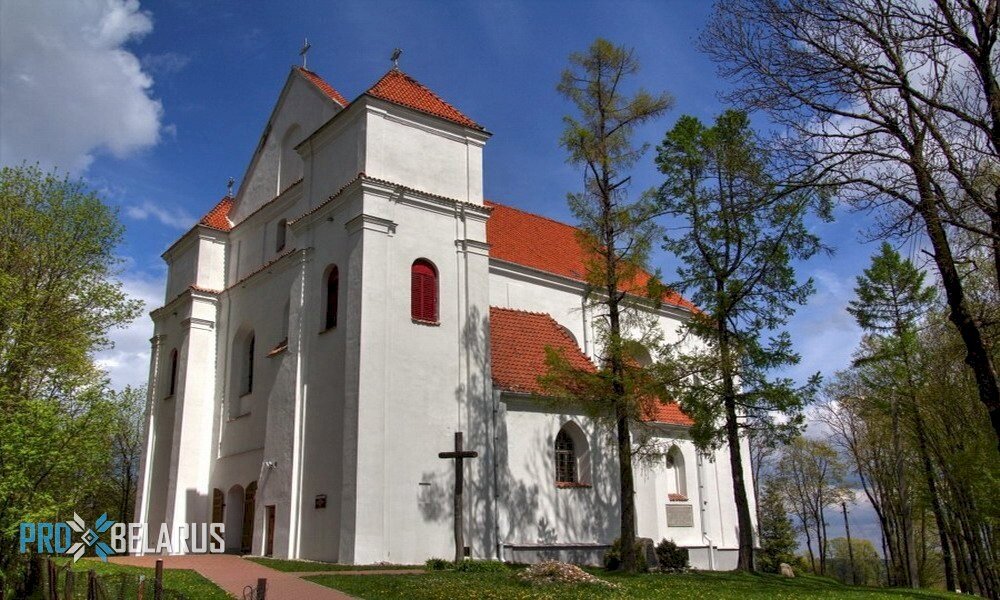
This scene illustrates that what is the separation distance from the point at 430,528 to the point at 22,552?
28.7 feet

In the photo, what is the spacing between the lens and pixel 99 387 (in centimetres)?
1911

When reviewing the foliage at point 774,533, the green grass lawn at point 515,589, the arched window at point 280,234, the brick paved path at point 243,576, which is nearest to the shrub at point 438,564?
the green grass lawn at point 515,589

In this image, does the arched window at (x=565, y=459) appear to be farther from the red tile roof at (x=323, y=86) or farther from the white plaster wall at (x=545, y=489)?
the red tile roof at (x=323, y=86)

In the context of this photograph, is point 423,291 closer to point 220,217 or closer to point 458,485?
point 458,485

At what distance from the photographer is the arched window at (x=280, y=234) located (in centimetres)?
2453

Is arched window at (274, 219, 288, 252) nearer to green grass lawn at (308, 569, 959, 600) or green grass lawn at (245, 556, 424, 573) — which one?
green grass lawn at (245, 556, 424, 573)

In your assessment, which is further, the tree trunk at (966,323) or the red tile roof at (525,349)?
the red tile roof at (525,349)

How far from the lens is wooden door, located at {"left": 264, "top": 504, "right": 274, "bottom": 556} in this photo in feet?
65.1

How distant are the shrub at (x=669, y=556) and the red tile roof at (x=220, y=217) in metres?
18.0

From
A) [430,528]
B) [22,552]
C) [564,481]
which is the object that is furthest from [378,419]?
[22,552]

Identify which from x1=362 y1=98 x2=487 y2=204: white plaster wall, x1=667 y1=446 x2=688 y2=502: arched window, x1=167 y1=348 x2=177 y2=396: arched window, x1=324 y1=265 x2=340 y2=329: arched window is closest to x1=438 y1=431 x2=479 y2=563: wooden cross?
x1=324 y1=265 x2=340 y2=329: arched window

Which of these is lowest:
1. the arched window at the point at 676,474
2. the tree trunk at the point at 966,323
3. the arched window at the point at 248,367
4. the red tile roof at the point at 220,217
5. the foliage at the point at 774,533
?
the foliage at the point at 774,533

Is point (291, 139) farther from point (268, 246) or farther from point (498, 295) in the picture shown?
point (498, 295)

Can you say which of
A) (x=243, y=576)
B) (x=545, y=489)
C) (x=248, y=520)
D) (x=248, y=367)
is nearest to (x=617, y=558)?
(x=545, y=489)
